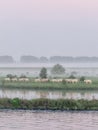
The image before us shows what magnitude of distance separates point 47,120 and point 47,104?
2677 millimetres

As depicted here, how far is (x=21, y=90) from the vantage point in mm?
30766

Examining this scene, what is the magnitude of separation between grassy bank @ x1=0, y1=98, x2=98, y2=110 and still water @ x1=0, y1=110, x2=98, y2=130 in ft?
1.66

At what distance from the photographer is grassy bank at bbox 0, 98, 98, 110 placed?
2139 centimetres

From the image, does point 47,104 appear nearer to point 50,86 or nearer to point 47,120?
point 47,120

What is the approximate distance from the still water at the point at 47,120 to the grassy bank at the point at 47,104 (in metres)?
0.51

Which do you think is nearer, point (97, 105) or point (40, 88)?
point (97, 105)

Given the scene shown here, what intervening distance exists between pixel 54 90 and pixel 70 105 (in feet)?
31.3

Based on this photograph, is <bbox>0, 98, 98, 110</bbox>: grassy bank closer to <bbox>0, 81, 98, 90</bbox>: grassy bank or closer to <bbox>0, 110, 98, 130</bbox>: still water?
<bbox>0, 110, 98, 130</bbox>: still water

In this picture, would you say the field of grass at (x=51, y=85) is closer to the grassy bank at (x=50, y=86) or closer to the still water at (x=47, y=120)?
the grassy bank at (x=50, y=86)

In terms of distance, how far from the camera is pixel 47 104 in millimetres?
21484

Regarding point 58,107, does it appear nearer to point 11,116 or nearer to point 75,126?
point 11,116

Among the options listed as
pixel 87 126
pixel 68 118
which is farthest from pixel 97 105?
pixel 87 126

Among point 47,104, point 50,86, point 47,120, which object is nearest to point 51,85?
point 50,86

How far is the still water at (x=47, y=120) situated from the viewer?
57.2ft
